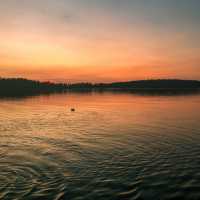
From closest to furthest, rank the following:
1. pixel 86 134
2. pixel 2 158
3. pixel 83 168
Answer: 1. pixel 83 168
2. pixel 2 158
3. pixel 86 134

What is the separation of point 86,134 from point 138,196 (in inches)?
732

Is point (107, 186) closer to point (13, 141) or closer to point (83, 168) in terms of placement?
point (83, 168)

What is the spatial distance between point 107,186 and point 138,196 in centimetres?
214

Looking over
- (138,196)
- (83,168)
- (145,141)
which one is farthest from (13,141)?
(138,196)

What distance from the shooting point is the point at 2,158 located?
Answer: 20.7 m

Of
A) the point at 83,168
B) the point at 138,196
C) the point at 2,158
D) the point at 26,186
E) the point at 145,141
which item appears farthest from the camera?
the point at 145,141

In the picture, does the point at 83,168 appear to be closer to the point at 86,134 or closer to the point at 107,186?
the point at 107,186

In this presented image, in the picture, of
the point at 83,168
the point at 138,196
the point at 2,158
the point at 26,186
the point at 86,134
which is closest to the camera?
the point at 138,196

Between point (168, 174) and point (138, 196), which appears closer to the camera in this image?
point (138, 196)

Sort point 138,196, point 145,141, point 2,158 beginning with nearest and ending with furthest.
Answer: point 138,196 → point 2,158 → point 145,141

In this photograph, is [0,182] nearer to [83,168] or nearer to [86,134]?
[83,168]

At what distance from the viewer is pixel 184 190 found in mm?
14508

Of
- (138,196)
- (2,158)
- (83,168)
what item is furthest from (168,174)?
(2,158)

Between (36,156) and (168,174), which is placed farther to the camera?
(36,156)
